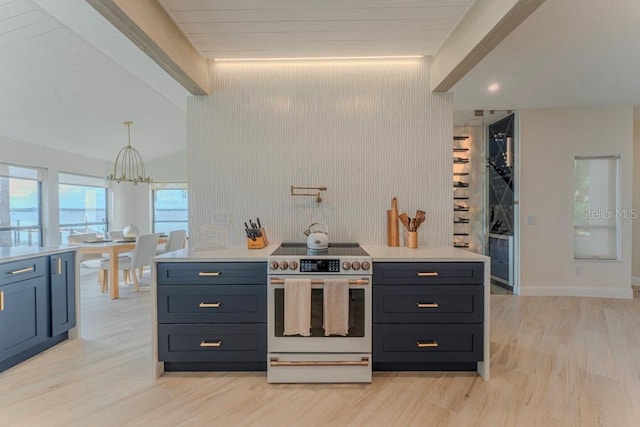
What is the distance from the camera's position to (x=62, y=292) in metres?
2.78

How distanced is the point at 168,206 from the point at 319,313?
6.87m

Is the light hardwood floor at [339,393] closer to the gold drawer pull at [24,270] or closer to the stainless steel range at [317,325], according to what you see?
the stainless steel range at [317,325]

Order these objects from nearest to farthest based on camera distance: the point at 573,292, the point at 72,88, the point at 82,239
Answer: the point at 72,88 < the point at 573,292 < the point at 82,239

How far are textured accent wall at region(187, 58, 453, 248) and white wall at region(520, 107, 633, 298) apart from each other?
2241 millimetres

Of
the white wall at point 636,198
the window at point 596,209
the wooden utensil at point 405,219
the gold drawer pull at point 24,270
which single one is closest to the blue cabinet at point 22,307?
the gold drawer pull at point 24,270

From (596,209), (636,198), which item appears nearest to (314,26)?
(596,209)

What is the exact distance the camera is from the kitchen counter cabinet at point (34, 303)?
2.30m

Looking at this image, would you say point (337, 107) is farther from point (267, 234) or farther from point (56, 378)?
point (56, 378)

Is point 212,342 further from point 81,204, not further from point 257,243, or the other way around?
point 81,204

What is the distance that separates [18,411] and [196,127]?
2.31m

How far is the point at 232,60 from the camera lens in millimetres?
2766

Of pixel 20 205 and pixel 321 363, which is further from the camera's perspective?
pixel 20 205

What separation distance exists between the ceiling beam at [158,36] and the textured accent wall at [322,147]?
10.9 inches

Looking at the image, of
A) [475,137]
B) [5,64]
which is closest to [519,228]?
[475,137]
